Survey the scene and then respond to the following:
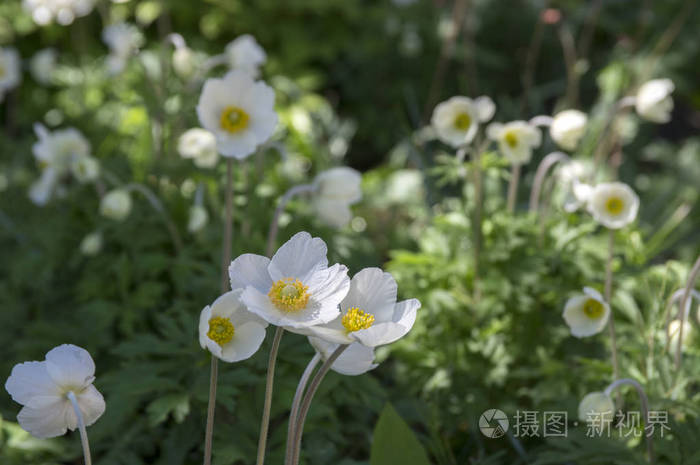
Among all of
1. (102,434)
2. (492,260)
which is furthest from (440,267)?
(102,434)

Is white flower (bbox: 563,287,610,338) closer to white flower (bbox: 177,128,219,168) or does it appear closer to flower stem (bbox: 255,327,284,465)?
flower stem (bbox: 255,327,284,465)

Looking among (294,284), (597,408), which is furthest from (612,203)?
(294,284)

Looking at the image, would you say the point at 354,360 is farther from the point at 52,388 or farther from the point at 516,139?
the point at 516,139

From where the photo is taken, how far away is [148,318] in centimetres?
220

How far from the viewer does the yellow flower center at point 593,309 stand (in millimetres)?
1666

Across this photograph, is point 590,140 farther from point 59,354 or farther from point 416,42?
point 59,354

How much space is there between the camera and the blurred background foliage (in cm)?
174

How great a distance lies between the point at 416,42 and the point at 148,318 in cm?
238

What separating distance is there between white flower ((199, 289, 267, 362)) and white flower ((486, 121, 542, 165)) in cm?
114

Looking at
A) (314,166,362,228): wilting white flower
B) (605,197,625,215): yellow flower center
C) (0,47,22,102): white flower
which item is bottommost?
(605,197,625,215): yellow flower center

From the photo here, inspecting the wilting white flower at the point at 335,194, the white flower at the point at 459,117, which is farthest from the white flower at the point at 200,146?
the white flower at the point at 459,117

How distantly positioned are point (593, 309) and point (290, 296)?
0.91 metres

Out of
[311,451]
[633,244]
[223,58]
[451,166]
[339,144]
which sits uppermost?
[339,144]

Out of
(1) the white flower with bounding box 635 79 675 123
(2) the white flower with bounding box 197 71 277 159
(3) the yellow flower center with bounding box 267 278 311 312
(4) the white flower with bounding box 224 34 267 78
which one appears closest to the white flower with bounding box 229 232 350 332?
(3) the yellow flower center with bounding box 267 278 311 312
